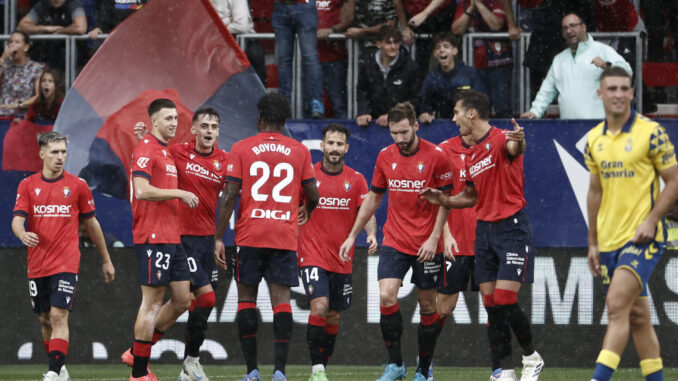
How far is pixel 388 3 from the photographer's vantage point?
1344 centimetres

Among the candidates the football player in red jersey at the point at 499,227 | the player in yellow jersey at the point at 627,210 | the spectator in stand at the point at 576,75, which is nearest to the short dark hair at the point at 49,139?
the football player in red jersey at the point at 499,227

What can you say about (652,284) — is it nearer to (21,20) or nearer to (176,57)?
(176,57)

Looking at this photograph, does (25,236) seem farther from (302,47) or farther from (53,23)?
(53,23)

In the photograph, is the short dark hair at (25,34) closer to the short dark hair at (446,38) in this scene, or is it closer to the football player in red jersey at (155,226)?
the football player in red jersey at (155,226)

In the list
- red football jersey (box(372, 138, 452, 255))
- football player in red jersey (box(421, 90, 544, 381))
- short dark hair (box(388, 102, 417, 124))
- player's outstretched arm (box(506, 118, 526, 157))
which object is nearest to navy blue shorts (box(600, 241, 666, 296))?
player's outstretched arm (box(506, 118, 526, 157))

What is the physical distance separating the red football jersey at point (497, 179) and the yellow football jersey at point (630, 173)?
70.2 inches

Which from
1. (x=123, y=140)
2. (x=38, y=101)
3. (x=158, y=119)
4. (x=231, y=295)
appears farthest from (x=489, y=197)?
(x=38, y=101)

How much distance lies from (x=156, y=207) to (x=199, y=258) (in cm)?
A: 114

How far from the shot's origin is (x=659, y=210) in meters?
7.30

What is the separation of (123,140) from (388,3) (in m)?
3.65

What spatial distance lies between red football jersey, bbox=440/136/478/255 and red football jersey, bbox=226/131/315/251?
2043 mm

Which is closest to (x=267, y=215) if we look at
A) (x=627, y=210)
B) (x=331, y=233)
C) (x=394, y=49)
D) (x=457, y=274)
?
(x=331, y=233)

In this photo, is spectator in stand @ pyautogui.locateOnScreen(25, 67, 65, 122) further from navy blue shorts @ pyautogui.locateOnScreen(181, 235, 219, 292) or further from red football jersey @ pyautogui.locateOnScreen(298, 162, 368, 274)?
red football jersey @ pyautogui.locateOnScreen(298, 162, 368, 274)

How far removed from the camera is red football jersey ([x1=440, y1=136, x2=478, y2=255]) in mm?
10695
